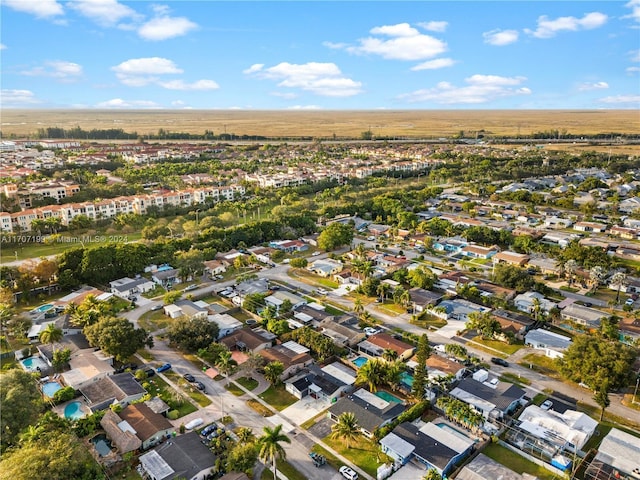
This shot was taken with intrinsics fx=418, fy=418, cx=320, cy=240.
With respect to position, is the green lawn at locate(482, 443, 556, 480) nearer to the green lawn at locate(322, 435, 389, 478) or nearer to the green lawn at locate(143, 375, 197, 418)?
the green lawn at locate(322, 435, 389, 478)

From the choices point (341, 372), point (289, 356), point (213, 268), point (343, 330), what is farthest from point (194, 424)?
point (213, 268)

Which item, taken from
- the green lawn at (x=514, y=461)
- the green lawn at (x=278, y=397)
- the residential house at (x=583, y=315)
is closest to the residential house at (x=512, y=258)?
the residential house at (x=583, y=315)

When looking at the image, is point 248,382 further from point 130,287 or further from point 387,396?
point 130,287

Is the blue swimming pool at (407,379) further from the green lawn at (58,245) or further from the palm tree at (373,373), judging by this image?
the green lawn at (58,245)

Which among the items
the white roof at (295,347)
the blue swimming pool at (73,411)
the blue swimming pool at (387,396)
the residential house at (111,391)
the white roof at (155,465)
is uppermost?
the white roof at (295,347)

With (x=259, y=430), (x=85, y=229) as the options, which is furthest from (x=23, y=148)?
(x=259, y=430)

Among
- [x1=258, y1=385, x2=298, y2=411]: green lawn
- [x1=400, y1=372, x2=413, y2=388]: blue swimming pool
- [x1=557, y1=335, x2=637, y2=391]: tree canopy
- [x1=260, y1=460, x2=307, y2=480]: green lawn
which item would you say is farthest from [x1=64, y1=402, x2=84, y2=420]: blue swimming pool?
[x1=557, y1=335, x2=637, y2=391]: tree canopy
